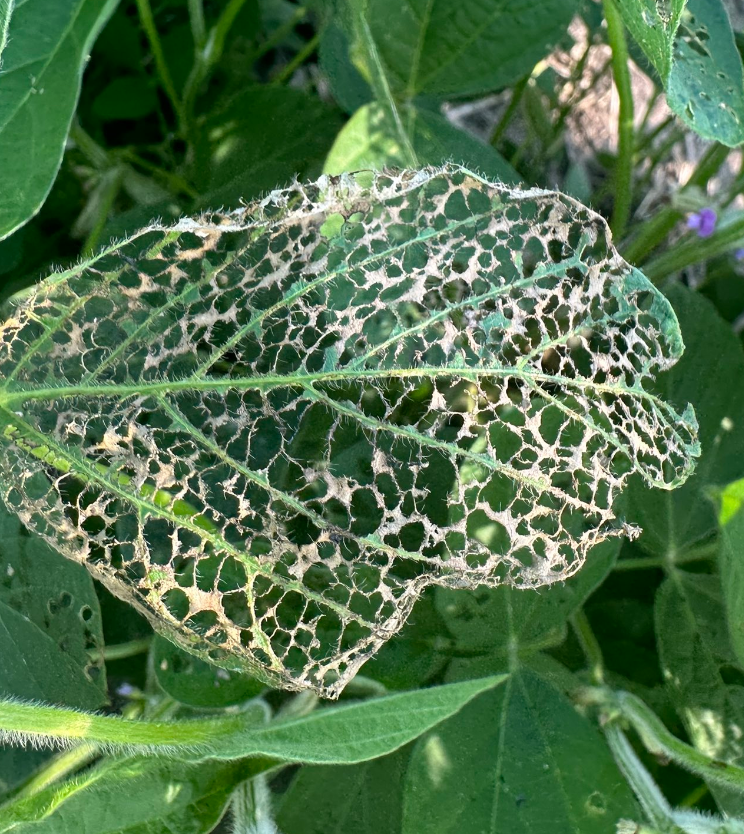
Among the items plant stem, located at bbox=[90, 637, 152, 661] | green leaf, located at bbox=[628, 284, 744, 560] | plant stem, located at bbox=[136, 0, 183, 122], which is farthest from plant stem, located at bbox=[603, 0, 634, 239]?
plant stem, located at bbox=[90, 637, 152, 661]

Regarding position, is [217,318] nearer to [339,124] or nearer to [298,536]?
[298,536]

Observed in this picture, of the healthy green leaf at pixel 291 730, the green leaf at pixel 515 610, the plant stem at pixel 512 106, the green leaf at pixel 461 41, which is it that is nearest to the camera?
the healthy green leaf at pixel 291 730

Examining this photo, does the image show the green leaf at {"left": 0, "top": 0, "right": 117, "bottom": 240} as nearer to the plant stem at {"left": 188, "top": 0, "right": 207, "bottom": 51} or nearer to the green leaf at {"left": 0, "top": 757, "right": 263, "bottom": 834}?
the plant stem at {"left": 188, "top": 0, "right": 207, "bottom": 51}

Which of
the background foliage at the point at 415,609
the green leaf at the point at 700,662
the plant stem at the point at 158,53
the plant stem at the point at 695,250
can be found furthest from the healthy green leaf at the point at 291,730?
the plant stem at the point at 158,53

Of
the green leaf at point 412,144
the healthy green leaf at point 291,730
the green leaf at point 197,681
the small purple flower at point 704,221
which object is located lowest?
the green leaf at point 197,681

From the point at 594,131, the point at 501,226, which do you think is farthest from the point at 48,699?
the point at 594,131

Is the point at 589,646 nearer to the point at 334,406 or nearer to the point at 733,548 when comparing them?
the point at 733,548

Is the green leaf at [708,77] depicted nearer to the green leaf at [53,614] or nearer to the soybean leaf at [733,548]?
the soybean leaf at [733,548]
